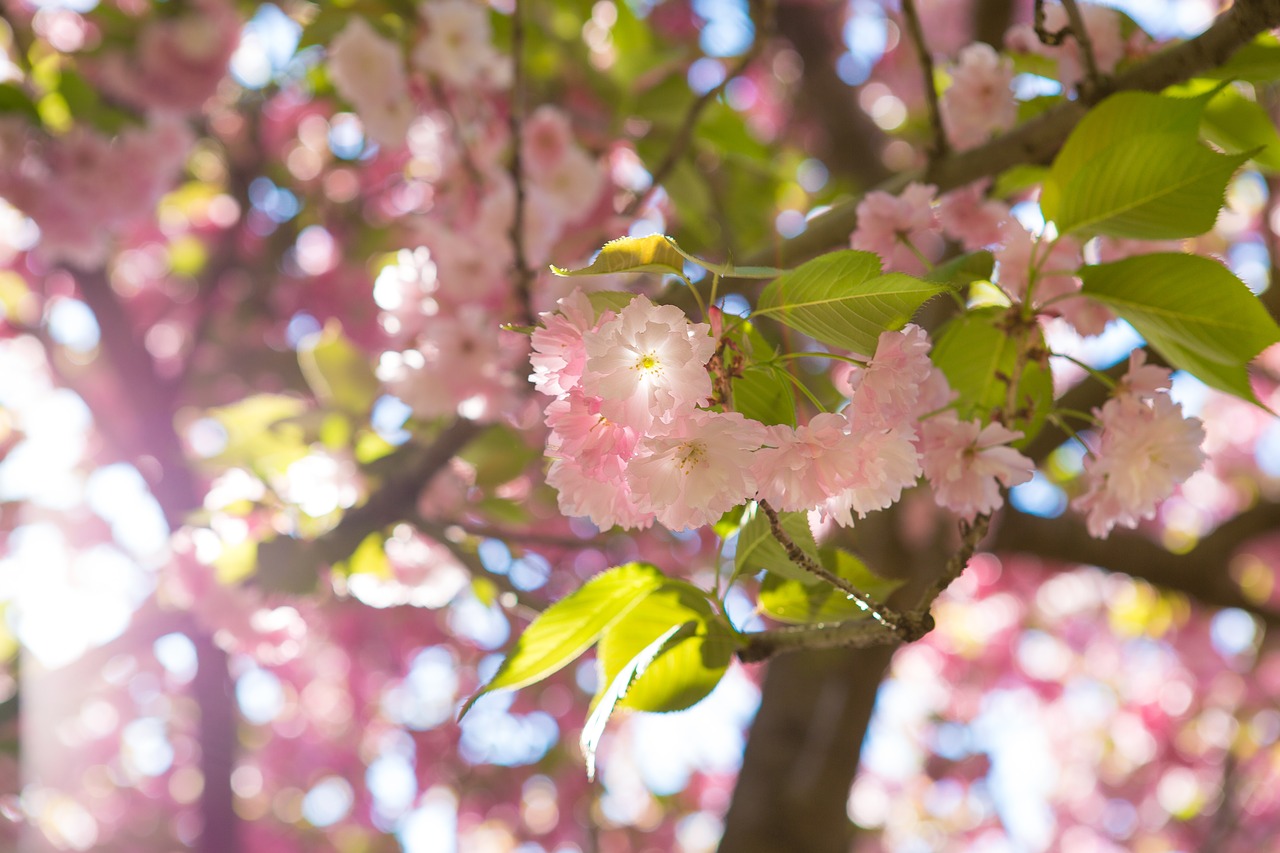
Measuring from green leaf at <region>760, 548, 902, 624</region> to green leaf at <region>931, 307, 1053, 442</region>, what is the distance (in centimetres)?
17

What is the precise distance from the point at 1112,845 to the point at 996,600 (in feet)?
7.49

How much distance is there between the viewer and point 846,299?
578mm

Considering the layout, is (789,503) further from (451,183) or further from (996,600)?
(996,600)

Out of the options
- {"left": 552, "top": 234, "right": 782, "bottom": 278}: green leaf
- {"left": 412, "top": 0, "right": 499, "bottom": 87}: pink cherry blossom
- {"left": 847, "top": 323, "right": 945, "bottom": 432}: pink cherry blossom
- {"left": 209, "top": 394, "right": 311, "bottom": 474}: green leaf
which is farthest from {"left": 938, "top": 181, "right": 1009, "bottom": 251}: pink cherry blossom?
{"left": 209, "top": 394, "right": 311, "bottom": 474}: green leaf

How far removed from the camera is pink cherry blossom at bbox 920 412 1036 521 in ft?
2.28

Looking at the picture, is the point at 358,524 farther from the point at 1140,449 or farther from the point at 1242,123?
the point at 1242,123

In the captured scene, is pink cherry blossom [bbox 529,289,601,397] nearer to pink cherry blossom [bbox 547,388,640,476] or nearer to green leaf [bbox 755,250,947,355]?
pink cherry blossom [bbox 547,388,640,476]

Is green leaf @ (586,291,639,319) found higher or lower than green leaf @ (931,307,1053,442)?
higher

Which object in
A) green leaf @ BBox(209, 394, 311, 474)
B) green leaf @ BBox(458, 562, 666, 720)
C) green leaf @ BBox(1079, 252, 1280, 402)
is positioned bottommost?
green leaf @ BBox(209, 394, 311, 474)

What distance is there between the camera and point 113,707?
4.77m

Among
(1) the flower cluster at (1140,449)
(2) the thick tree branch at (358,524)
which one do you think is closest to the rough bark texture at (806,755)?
(2) the thick tree branch at (358,524)

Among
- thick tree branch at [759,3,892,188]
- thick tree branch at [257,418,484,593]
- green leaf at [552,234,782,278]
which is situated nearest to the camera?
green leaf at [552,234,782,278]

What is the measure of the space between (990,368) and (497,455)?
0.96 m

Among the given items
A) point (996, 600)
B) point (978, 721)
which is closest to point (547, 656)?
point (996, 600)
